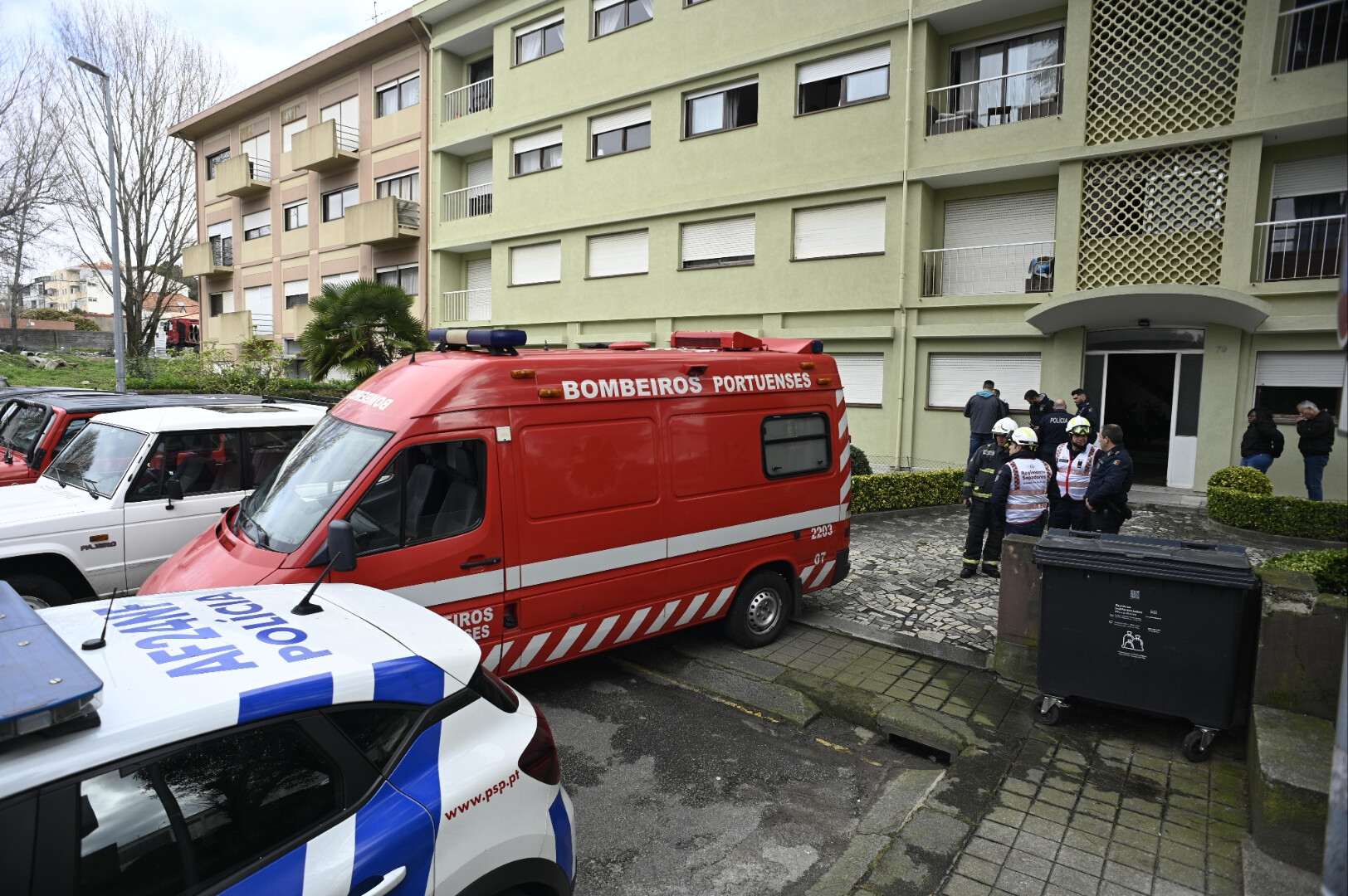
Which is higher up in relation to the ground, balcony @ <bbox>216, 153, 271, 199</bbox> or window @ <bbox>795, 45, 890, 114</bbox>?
balcony @ <bbox>216, 153, 271, 199</bbox>

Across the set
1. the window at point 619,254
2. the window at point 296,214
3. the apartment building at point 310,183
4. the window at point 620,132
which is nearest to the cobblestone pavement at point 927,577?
the window at point 619,254

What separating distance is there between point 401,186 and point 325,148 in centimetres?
298

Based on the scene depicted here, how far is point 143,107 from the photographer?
100 ft

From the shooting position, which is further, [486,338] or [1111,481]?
[1111,481]

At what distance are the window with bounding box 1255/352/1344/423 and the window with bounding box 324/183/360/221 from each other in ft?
83.5

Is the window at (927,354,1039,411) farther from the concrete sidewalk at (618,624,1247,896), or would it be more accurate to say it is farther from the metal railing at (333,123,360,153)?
the metal railing at (333,123,360,153)

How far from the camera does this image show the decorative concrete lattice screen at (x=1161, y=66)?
12.6 m

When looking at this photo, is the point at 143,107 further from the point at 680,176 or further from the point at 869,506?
the point at 869,506

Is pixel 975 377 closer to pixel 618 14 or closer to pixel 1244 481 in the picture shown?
pixel 1244 481

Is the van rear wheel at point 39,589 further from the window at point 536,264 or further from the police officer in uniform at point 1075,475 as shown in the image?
the window at point 536,264

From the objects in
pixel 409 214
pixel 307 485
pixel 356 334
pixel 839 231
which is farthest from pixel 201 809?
pixel 409 214

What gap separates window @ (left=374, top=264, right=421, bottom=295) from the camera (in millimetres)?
25359

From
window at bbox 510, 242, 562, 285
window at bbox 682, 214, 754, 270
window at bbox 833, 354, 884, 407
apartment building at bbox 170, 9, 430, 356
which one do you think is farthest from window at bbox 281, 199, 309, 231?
window at bbox 833, 354, 884, 407

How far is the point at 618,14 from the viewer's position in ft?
65.1
